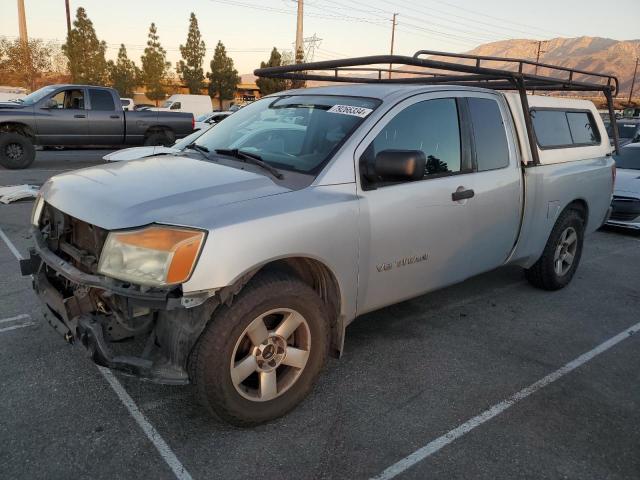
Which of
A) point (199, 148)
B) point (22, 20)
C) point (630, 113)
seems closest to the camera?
point (199, 148)

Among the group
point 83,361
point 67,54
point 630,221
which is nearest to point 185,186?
point 83,361

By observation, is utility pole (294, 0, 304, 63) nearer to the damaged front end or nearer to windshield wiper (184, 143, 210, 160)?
windshield wiper (184, 143, 210, 160)

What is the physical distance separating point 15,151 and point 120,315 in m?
11.4

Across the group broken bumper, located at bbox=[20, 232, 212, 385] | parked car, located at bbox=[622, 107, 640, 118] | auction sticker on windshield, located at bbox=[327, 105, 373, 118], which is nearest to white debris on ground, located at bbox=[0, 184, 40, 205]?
broken bumper, located at bbox=[20, 232, 212, 385]

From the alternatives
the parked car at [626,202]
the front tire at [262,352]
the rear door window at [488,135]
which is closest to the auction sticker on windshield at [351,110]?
the rear door window at [488,135]

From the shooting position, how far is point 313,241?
2723 mm

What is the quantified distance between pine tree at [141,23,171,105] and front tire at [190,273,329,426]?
6257cm

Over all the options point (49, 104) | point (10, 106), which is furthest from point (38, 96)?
point (10, 106)

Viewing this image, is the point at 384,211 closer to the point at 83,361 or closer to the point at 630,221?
the point at 83,361

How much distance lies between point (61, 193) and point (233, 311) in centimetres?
126

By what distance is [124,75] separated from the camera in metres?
59.7

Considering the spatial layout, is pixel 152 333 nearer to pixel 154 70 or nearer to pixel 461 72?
pixel 461 72

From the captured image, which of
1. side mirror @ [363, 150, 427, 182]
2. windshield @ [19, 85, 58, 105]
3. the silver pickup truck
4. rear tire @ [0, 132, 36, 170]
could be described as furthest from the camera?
windshield @ [19, 85, 58, 105]

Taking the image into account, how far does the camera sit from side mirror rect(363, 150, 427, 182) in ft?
9.48
